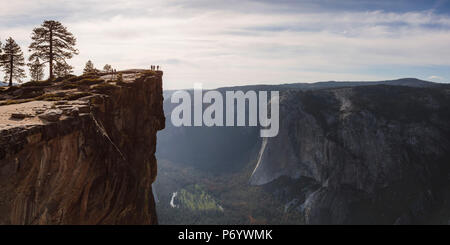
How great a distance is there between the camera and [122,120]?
29.1 meters

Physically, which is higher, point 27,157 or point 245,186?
point 27,157

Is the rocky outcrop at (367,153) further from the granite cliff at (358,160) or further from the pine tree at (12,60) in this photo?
the pine tree at (12,60)

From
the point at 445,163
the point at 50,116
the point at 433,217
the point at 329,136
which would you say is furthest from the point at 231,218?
the point at 50,116

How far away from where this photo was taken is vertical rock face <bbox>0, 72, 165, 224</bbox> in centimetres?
1427

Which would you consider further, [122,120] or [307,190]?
[307,190]

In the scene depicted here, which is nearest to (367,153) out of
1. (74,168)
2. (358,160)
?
(358,160)

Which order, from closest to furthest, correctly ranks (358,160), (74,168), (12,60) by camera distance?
(74,168) → (12,60) → (358,160)

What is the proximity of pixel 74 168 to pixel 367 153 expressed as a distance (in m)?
133

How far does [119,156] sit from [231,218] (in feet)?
349

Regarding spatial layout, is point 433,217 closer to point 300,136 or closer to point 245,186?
point 300,136

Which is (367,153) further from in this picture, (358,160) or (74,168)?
(74,168)

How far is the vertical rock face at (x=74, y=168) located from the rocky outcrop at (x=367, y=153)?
10422cm

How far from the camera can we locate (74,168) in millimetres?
17922

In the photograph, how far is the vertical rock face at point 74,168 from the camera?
562 inches
